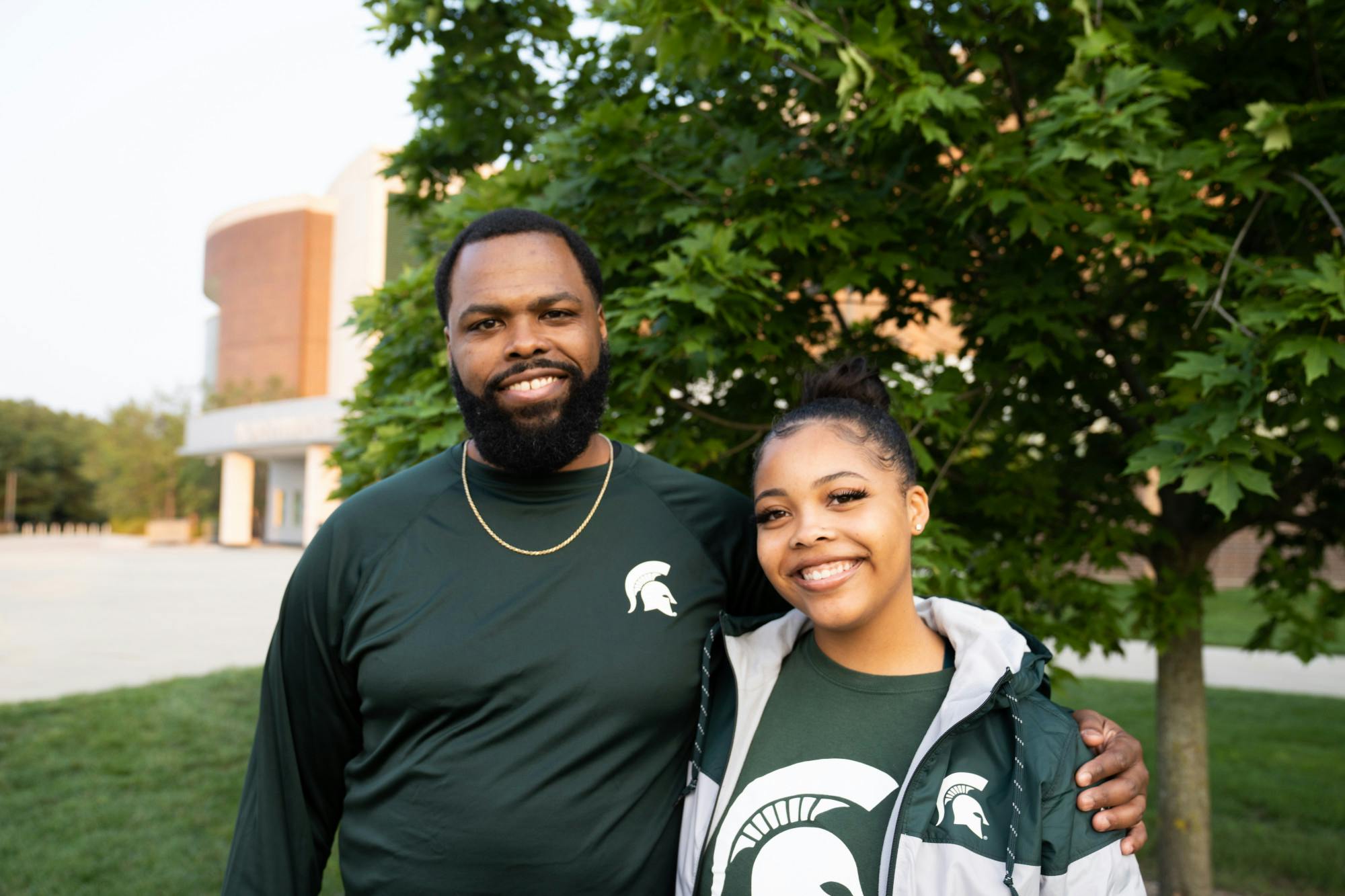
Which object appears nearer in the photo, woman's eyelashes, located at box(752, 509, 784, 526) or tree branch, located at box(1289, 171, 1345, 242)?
woman's eyelashes, located at box(752, 509, 784, 526)

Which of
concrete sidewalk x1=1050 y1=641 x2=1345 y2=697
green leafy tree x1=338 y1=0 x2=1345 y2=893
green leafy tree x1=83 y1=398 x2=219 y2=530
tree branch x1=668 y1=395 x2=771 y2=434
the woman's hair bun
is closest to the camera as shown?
the woman's hair bun

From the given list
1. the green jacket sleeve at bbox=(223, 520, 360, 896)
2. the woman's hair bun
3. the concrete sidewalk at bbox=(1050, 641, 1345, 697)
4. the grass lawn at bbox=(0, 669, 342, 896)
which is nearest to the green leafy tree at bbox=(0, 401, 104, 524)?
the grass lawn at bbox=(0, 669, 342, 896)

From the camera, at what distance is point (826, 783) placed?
1812mm

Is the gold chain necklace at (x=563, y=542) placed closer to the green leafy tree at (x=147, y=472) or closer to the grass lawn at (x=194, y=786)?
the grass lawn at (x=194, y=786)

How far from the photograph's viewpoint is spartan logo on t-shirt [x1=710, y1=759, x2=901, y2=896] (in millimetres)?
1769

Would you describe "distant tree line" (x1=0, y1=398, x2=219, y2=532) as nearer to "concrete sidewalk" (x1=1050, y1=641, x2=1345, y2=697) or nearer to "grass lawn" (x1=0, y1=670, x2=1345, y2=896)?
"grass lawn" (x1=0, y1=670, x2=1345, y2=896)

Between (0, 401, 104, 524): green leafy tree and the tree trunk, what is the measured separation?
7162 cm

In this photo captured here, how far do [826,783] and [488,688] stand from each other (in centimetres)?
66

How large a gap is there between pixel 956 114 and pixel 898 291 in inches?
36.9

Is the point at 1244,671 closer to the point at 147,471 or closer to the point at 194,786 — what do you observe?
the point at 194,786

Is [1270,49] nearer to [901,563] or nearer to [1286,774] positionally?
[901,563]

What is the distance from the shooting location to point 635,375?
11.5 feet

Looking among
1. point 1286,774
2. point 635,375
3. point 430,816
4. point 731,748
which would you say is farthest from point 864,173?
point 1286,774

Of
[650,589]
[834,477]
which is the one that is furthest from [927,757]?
[650,589]
